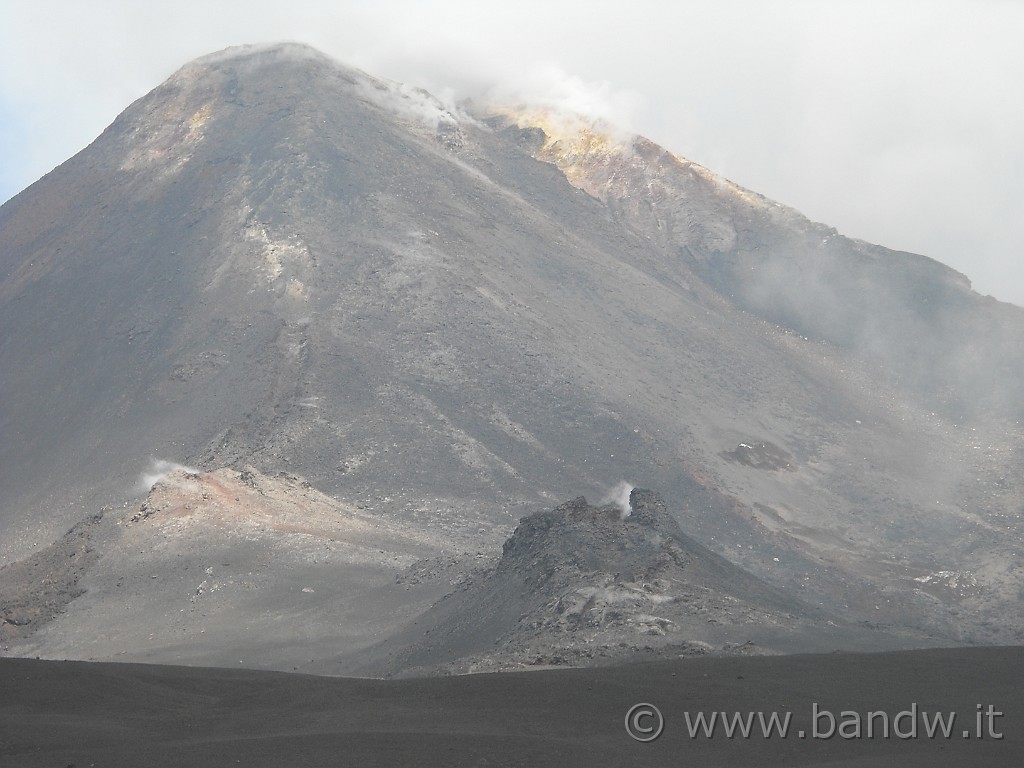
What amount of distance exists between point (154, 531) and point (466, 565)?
14002 millimetres

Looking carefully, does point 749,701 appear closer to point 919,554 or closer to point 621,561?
point 621,561

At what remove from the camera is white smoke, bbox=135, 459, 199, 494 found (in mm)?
64062

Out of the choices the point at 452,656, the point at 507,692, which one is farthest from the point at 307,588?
the point at 507,692

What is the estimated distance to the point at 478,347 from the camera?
80.8m

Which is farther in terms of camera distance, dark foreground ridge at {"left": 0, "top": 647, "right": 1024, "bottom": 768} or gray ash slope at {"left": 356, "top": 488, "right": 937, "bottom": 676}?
gray ash slope at {"left": 356, "top": 488, "right": 937, "bottom": 676}

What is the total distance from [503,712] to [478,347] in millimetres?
54527

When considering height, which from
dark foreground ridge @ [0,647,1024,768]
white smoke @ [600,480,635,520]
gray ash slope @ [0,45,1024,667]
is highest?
gray ash slope @ [0,45,1024,667]

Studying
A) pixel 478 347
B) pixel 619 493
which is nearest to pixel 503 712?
pixel 619 493

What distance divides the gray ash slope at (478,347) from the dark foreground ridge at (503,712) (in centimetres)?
2709

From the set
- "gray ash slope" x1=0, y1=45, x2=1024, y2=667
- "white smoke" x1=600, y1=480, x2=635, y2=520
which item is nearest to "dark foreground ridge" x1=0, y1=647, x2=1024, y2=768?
"gray ash slope" x1=0, y1=45, x2=1024, y2=667

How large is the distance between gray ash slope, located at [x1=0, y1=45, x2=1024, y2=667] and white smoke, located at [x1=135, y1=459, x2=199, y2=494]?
797mm

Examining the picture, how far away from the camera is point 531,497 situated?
68312mm

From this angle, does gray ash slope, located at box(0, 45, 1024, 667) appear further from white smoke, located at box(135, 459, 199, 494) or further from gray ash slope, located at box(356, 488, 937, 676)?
gray ash slope, located at box(356, 488, 937, 676)

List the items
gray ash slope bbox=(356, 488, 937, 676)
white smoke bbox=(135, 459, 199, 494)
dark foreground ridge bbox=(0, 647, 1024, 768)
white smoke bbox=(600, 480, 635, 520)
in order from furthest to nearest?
white smoke bbox=(600, 480, 635, 520), white smoke bbox=(135, 459, 199, 494), gray ash slope bbox=(356, 488, 937, 676), dark foreground ridge bbox=(0, 647, 1024, 768)
